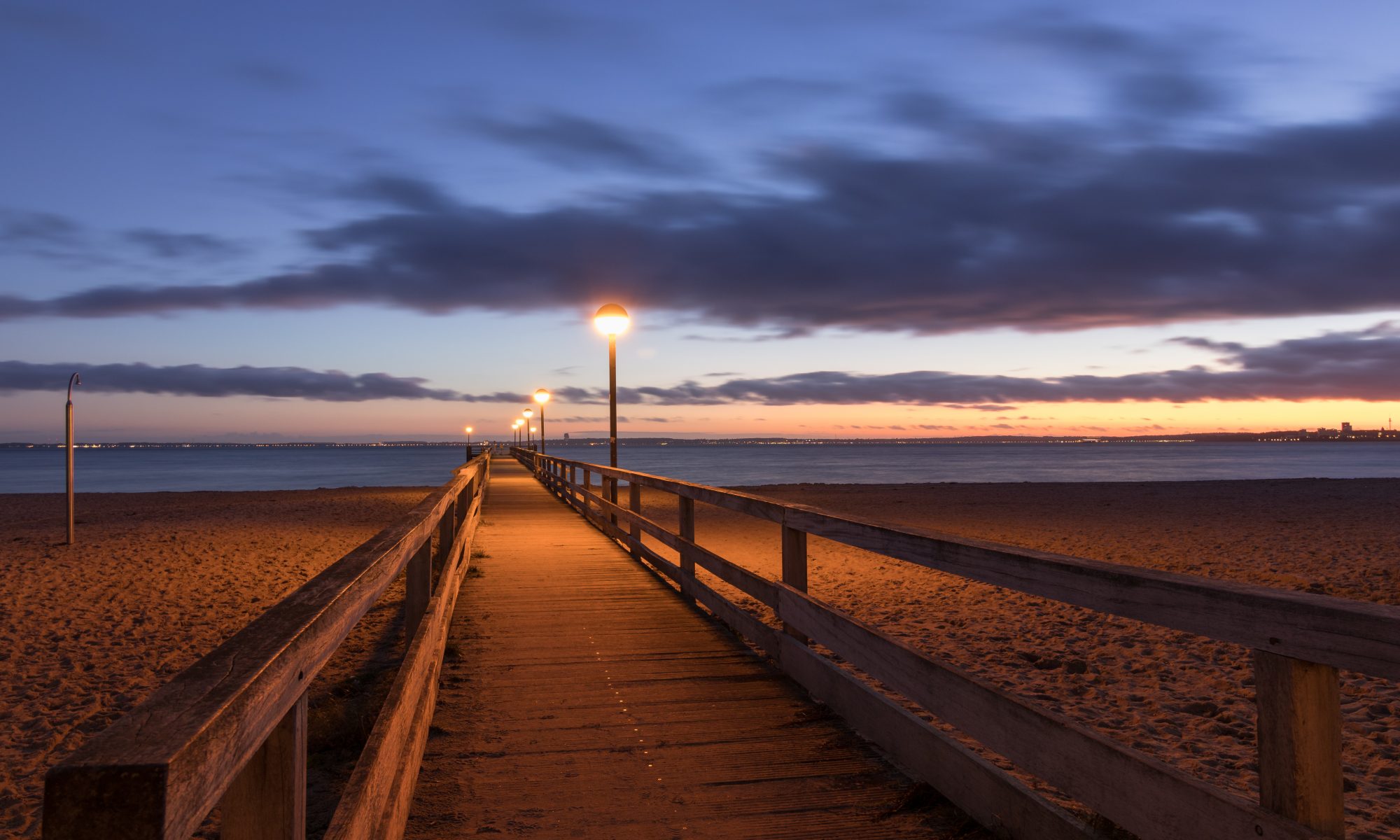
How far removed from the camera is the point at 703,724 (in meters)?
4.02

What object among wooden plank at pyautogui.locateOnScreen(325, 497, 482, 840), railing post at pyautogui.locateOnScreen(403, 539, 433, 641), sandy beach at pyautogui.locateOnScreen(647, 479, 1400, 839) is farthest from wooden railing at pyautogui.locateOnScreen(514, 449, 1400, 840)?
sandy beach at pyautogui.locateOnScreen(647, 479, 1400, 839)

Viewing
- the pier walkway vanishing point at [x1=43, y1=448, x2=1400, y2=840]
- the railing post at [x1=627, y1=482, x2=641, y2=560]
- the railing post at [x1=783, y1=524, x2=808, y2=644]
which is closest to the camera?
the pier walkway vanishing point at [x1=43, y1=448, x2=1400, y2=840]

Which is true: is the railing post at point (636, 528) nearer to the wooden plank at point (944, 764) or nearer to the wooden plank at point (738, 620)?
the wooden plank at point (738, 620)

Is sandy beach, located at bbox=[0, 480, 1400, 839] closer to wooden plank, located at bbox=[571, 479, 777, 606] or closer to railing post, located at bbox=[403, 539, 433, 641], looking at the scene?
railing post, located at bbox=[403, 539, 433, 641]

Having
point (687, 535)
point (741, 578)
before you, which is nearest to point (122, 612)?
point (687, 535)

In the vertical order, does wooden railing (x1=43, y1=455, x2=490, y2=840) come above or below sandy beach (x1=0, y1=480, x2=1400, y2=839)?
above

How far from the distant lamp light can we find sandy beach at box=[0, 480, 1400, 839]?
4.09 m

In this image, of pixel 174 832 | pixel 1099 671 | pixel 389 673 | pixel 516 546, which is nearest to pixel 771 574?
pixel 516 546

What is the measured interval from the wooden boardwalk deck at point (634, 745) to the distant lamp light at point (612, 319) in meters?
6.90

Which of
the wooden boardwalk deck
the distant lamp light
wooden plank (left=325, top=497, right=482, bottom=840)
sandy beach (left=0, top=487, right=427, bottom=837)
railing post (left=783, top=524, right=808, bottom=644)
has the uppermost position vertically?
the distant lamp light

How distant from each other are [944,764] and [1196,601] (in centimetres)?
141

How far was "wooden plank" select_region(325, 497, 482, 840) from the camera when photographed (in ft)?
6.89

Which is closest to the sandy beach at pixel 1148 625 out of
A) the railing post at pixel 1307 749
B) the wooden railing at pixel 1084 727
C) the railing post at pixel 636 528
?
the railing post at pixel 636 528

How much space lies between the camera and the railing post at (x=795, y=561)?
181 inches
